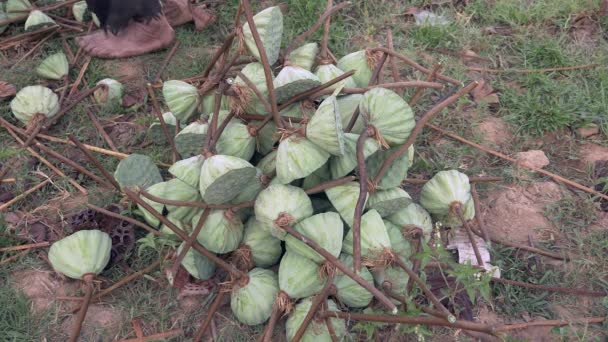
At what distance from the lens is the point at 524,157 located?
254cm

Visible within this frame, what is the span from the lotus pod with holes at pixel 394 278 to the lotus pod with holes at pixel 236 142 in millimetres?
564

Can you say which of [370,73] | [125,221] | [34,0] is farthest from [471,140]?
[34,0]

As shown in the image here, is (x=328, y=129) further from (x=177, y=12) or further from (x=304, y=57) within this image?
(x=177, y=12)

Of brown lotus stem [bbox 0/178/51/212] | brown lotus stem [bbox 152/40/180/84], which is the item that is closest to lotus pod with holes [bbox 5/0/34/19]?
brown lotus stem [bbox 152/40/180/84]

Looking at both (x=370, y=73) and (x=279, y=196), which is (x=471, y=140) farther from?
(x=279, y=196)

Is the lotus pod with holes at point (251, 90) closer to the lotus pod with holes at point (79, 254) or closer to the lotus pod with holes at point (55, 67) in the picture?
the lotus pod with holes at point (79, 254)

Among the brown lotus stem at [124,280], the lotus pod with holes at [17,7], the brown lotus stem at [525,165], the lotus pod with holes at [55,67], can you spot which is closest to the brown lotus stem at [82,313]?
the brown lotus stem at [124,280]

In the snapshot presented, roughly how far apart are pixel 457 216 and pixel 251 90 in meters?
0.81

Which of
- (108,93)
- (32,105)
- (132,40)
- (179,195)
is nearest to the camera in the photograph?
(179,195)

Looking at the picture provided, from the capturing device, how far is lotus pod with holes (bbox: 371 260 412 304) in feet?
6.12

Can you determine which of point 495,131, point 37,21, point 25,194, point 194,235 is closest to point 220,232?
point 194,235

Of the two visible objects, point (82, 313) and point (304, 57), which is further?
point (304, 57)

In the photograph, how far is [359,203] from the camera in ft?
5.40

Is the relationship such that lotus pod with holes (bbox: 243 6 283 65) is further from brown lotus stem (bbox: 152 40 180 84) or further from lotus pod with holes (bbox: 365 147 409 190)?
brown lotus stem (bbox: 152 40 180 84)
